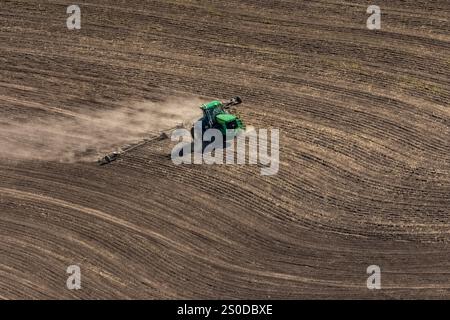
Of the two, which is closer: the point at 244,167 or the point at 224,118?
the point at 244,167

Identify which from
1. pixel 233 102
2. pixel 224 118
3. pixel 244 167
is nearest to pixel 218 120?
pixel 224 118

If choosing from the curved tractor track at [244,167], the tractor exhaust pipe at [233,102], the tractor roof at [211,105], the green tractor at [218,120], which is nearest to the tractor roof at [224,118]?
the green tractor at [218,120]

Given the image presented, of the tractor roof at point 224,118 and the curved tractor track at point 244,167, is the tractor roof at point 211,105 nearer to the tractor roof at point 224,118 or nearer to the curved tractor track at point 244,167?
the tractor roof at point 224,118

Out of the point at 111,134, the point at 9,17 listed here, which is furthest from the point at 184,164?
the point at 9,17

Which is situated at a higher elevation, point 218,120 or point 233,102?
point 233,102

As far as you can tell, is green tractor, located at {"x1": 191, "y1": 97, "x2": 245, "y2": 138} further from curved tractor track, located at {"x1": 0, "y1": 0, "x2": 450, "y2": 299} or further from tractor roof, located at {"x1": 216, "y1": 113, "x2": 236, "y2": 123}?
curved tractor track, located at {"x1": 0, "y1": 0, "x2": 450, "y2": 299}

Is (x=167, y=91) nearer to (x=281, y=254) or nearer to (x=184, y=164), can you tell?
(x=184, y=164)

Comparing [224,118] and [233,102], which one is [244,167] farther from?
[233,102]

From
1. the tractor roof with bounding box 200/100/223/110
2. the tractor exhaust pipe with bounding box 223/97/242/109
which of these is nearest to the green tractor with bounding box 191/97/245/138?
the tractor roof with bounding box 200/100/223/110

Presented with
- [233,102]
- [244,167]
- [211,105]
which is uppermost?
[233,102]
